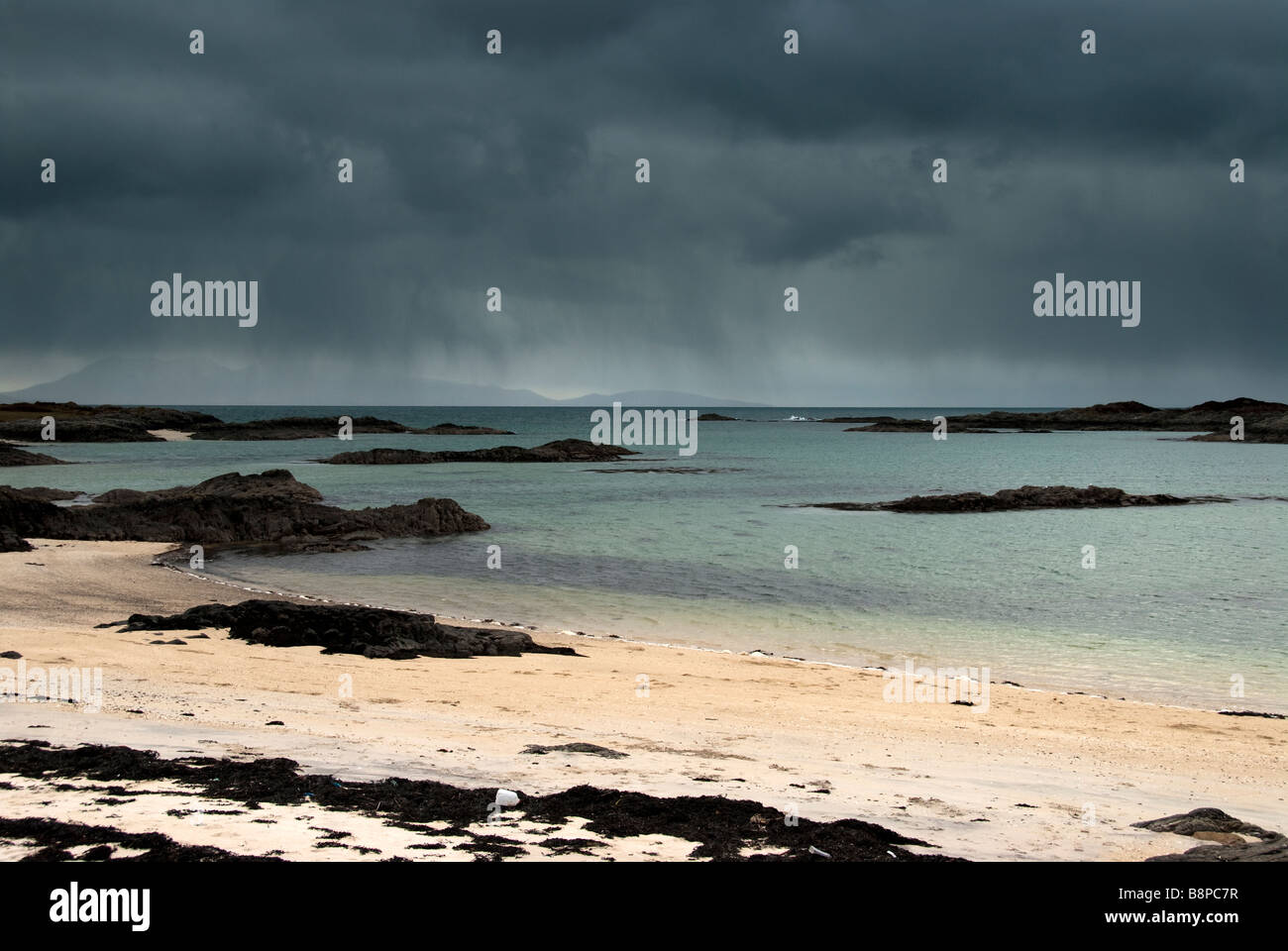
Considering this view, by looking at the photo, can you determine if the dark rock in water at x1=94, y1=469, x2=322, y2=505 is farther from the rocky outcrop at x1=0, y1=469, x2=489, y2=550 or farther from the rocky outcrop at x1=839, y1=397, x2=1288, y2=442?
the rocky outcrop at x1=839, y1=397, x2=1288, y2=442

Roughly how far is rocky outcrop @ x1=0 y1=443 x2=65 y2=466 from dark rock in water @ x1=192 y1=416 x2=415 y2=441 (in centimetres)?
5013

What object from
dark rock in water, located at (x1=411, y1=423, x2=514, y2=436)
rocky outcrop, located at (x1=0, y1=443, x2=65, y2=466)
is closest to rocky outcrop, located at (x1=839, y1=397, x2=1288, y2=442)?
dark rock in water, located at (x1=411, y1=423, x2=514, y2=436)

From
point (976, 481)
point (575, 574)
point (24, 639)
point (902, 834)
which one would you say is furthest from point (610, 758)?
point (976, 481)

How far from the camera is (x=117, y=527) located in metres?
32.3

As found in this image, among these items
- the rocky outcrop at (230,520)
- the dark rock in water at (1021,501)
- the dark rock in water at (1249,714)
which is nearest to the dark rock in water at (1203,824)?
the dark rock in water at (1249,714)

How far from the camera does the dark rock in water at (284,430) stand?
405ft

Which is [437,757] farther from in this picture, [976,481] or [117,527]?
[976,481]

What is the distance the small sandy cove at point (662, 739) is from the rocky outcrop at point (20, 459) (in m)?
58.7

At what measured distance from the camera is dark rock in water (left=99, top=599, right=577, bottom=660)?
1566 cm

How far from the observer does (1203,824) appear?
763 centimetres

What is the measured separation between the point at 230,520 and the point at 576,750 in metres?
28.3

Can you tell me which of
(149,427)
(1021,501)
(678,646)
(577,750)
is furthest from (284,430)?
(577,750)

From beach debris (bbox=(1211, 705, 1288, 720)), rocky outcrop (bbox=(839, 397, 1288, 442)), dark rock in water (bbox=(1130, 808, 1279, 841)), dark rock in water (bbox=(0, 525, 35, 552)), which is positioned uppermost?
rocky outcrop (bbox=(839, 397, 1288, 442))

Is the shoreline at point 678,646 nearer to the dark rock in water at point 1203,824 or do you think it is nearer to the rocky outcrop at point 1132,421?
the dark rock in water at point 1203,824
